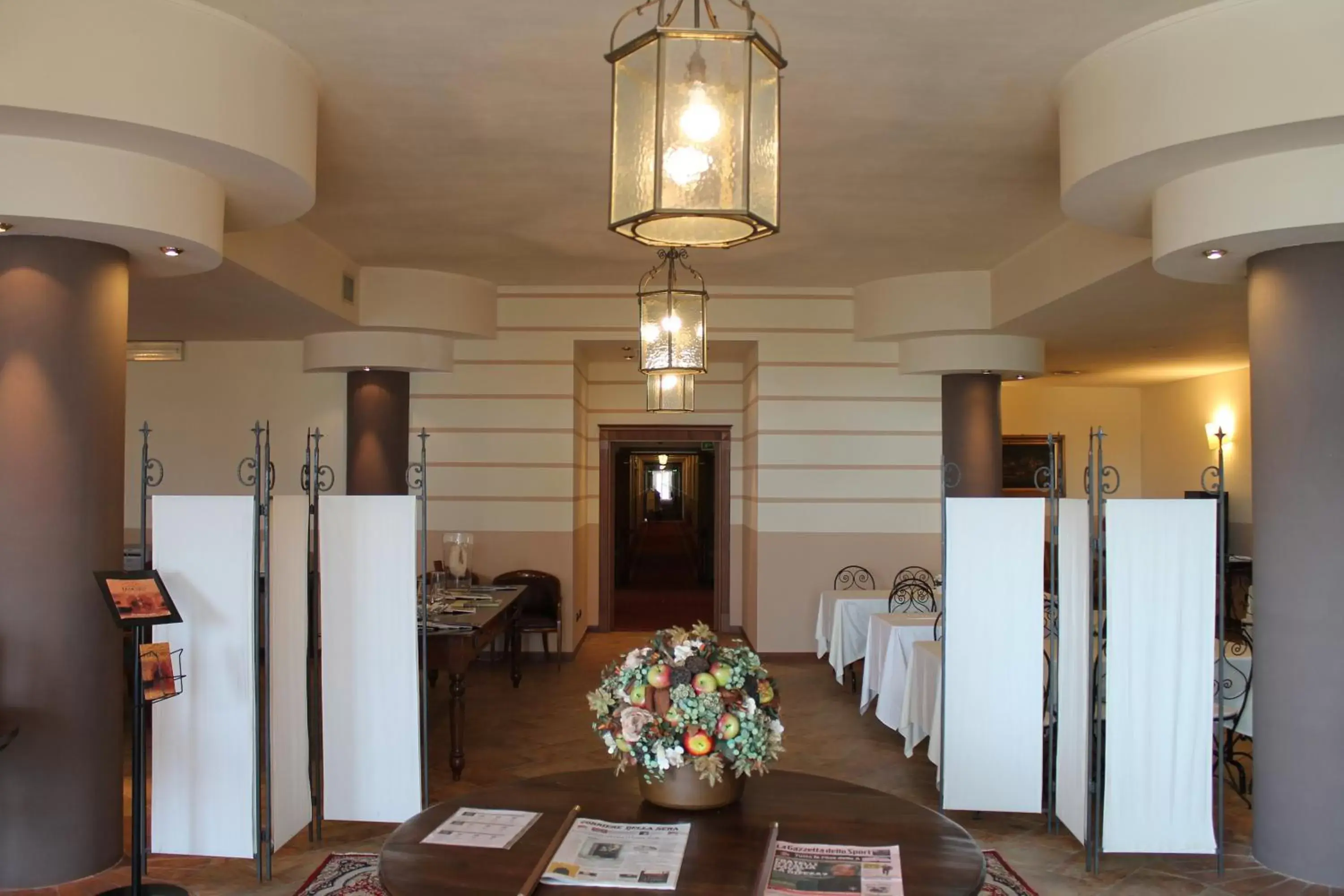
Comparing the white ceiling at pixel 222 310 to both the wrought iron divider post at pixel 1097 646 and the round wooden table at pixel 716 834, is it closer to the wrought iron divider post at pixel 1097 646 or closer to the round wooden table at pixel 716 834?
the round wooden table at pixel 716 834

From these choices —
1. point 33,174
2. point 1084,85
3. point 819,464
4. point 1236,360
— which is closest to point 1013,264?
point 819,464

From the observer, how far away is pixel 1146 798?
14.5ft

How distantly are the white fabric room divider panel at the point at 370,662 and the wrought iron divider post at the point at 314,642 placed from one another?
0.07 m

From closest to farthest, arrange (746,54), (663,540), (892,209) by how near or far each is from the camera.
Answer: (746,54), (892,209), (663,540)

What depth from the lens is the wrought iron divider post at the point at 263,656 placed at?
Answer: 166 inches

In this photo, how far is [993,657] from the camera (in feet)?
15.7

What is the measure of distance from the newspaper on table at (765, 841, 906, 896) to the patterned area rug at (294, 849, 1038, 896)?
1.89m

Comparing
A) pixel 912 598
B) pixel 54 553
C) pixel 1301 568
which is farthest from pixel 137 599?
pixel 912 598

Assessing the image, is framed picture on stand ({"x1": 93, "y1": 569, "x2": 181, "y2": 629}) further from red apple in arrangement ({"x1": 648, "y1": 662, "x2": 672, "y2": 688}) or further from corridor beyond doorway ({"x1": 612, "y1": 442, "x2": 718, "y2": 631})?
corridor beyond doorway ({"x1": 612, "y1": 442, "x2": 718, "y2": 631})

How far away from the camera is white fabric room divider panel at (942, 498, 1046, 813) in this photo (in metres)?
4.77

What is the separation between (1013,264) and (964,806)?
447cm

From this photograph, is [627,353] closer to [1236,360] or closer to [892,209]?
[892,209]

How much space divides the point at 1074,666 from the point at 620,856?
298 centimetres

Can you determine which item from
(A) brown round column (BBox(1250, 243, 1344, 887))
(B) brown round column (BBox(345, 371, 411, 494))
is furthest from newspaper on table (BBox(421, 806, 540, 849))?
(B) brown round column (BBox(345, 371, 411, 494))
